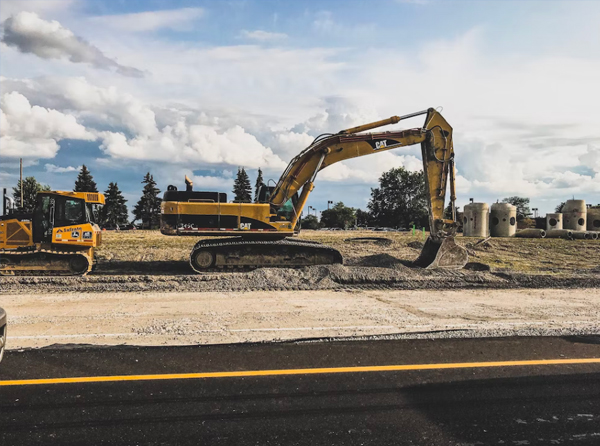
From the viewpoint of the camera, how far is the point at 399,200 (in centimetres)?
10281

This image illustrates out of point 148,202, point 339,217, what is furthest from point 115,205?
point 339,217

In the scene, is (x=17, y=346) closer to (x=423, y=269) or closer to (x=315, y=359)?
(x=315, y=359)

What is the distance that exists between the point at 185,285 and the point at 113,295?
1854 millimetres

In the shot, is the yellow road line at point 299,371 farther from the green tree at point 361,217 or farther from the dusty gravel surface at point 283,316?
the green tree at point 361,217

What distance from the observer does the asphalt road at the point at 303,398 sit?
396 cm

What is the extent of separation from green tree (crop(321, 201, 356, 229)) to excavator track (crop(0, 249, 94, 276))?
96.0 m

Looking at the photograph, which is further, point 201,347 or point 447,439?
point 201,347

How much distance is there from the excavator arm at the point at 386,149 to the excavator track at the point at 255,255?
3.55 ft

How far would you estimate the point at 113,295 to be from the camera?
11.2 m

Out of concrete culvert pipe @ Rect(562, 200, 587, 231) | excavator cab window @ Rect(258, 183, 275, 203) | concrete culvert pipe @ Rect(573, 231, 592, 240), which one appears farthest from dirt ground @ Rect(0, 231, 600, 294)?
concrete culvert pipe @ Rect(562, 200, 587, 231)

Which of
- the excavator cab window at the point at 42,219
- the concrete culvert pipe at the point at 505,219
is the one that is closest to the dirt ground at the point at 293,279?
the excavator cab window at the point at 42,219

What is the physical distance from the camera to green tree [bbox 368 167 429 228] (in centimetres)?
9925

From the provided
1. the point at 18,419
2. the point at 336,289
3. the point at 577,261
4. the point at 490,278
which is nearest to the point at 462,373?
the point at 18,419

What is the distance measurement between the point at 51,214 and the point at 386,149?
10870mm
